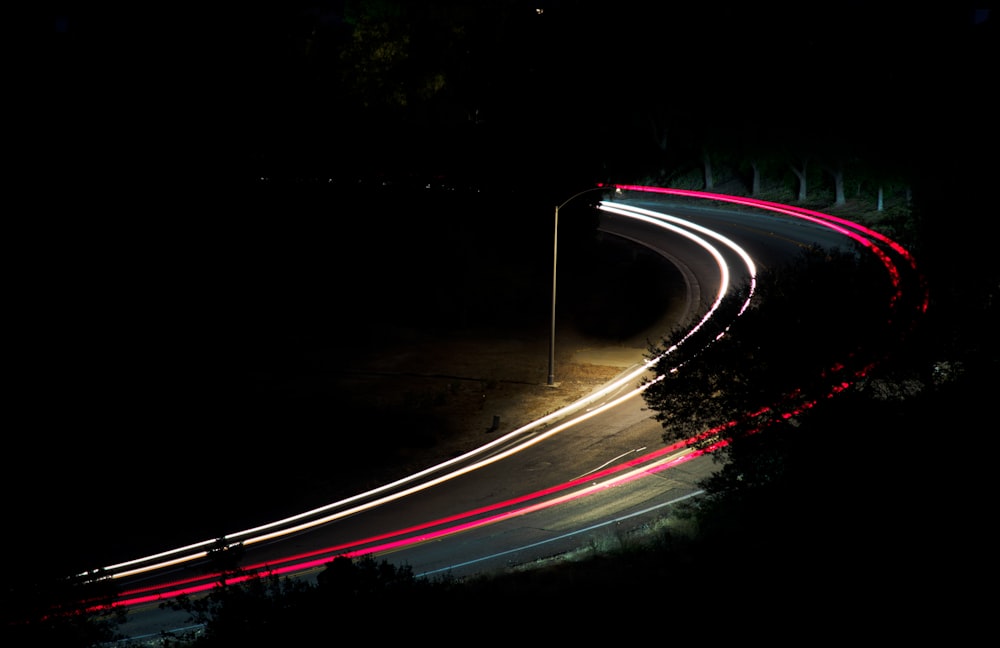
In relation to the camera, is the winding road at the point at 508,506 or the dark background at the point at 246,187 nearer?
the winding road at the point at 508,506

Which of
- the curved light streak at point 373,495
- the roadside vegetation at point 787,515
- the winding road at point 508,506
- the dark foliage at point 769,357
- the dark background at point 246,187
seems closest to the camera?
the roadside vegetation at point 787,515

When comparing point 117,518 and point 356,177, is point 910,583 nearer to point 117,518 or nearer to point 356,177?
point 117,518

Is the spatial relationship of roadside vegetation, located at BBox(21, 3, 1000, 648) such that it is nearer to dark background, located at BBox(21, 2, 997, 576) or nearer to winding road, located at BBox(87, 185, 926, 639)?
winding road, located at BBox(87, 185, 926, 639)

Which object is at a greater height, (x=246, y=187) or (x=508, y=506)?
(x=246, y=187)

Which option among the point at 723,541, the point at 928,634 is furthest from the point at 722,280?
the point at 928,634

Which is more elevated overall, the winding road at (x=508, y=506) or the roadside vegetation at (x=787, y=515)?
the roadside vegetation at (x=787, y=515)

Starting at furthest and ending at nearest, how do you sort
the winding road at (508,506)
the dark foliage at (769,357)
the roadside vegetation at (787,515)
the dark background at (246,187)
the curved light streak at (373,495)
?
1. the dark background at (246,187)
2. the curved light streak at (373,495)
3. the winding road at (508,506)
4. the dark foliage at (769,357)
5. the roadside vegetation at (787,515)

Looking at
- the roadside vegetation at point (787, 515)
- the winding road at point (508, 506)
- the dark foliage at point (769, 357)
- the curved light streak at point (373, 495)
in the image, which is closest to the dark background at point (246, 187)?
the roadside vegetation at point (787, 515)

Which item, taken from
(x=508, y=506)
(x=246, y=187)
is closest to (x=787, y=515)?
(x=508, y=506)

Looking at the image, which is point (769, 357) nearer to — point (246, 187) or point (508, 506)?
point (508, 506)

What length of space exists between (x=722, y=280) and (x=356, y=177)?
19.8 m

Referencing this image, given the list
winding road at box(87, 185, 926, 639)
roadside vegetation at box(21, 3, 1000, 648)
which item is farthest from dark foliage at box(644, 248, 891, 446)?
winding road at box(87, 185, 926, 639)

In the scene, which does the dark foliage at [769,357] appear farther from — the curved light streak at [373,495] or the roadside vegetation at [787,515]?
the curved light streak at [373,495]

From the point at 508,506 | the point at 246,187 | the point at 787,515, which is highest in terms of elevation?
the point at 246,187
